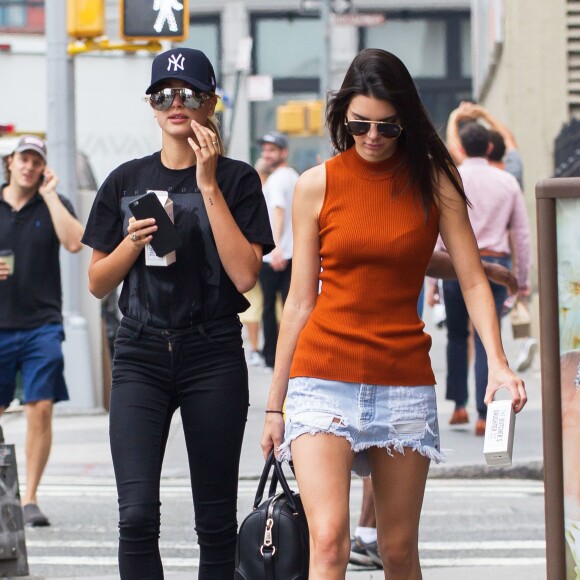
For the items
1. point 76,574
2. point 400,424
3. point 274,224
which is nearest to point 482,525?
point 76,574

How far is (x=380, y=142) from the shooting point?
4.60 metres

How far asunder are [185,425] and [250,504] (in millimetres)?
3695

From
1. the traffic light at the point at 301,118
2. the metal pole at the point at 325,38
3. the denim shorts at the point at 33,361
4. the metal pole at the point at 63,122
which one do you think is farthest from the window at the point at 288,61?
the denim shorts at the point at 33,361

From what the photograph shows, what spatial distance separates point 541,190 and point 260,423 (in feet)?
23.9

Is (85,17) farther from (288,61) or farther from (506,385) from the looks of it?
(288,61)

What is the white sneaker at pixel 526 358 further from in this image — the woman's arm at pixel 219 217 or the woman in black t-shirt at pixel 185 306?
the woman's arm at pixel 219 217

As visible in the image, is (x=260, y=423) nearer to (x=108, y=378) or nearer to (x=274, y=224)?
(x=108, y=378)

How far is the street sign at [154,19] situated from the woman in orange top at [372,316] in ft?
22.9

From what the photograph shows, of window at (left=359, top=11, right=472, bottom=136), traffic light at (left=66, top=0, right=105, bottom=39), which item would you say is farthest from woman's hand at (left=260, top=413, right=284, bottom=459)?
window at (left=359, top=11, right=472, bottom=136)

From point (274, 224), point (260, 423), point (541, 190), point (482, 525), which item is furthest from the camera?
point (274, 224)

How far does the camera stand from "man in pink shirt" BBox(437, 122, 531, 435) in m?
10.3

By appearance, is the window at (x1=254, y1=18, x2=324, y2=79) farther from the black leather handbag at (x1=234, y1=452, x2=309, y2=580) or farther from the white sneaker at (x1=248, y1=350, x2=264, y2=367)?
the black leather handbag at (x1=234, y1=452, x2=309, y2=580)

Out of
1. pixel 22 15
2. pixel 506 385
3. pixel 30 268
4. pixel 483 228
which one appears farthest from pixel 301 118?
pixel 506 385

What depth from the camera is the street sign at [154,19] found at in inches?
453
